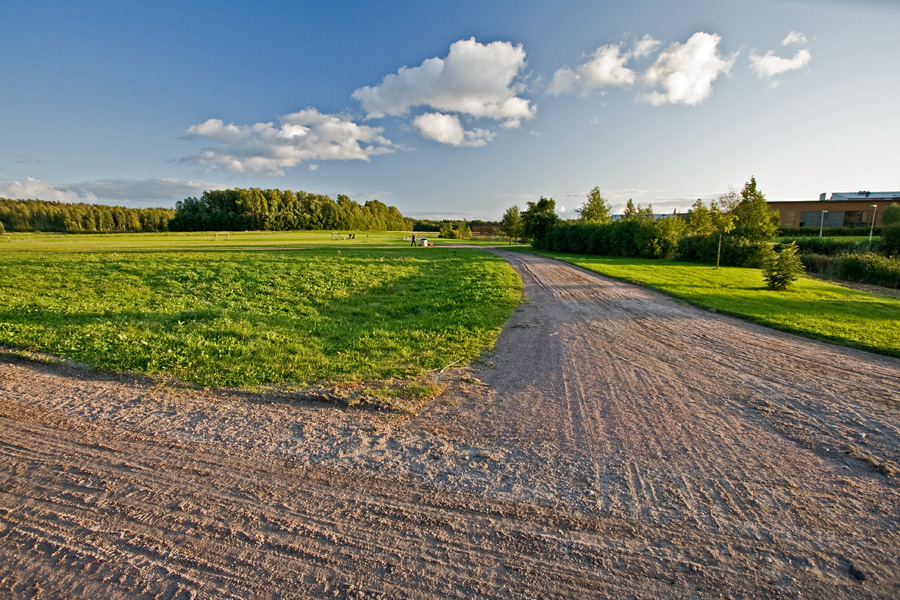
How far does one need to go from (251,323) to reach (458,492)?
6501 mm

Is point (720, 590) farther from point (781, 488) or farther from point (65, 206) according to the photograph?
point (65, 206)

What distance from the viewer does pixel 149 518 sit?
2621 mm

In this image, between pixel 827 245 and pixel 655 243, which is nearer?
pixel 827 245

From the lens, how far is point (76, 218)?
81.1 m

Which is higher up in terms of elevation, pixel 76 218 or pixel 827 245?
pixel 76 218

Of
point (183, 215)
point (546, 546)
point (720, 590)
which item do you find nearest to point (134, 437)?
point (546, 546)

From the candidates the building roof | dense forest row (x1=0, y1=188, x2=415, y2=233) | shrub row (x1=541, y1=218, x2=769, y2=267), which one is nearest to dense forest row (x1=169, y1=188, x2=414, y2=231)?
dense forest row (x1=0, y1=188, x2=415, y2=233)

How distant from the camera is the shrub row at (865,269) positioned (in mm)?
20500

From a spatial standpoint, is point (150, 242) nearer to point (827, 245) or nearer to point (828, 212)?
point (827, 245)

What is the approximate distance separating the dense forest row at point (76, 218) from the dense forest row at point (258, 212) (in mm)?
6359

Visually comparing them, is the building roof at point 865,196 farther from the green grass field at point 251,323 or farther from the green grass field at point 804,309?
the green grass field at point 251,323

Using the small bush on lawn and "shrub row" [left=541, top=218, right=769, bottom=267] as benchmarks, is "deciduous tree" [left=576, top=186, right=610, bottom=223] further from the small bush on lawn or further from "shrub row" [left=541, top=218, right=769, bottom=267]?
the small bush on lawn

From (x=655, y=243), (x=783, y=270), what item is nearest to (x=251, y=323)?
(x=783, y=270)

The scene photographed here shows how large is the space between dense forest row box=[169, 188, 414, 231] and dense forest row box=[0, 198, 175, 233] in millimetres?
6359
